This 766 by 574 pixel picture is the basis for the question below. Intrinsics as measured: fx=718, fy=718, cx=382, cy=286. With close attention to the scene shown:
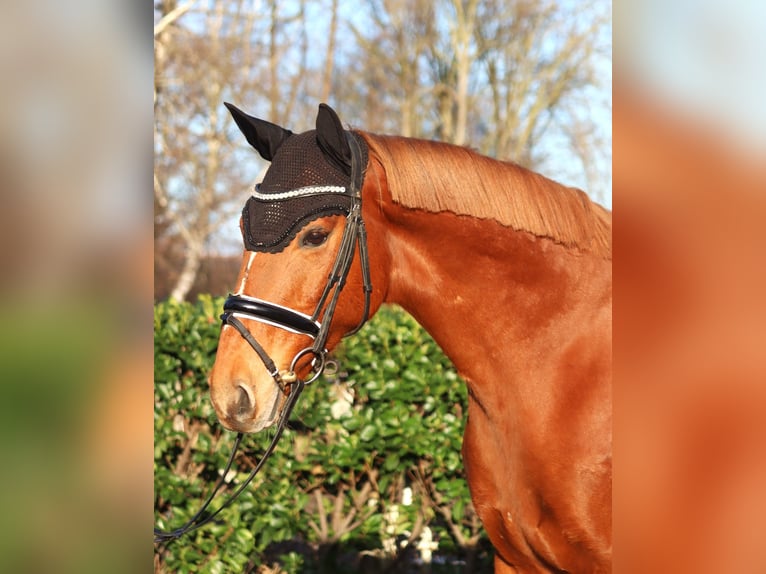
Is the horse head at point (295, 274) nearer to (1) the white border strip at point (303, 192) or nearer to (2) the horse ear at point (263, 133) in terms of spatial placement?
(1) the white border strip at point (303, 192)

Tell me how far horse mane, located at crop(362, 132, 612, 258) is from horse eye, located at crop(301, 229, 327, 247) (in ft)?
0.87

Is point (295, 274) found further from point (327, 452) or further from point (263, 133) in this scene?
point (327, 452)

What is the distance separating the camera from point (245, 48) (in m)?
14.0

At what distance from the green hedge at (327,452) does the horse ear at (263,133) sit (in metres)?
1.86

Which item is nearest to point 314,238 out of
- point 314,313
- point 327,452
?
point 314,313

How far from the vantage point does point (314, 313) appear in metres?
2.25

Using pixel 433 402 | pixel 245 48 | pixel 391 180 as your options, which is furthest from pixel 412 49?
pixel 391 180

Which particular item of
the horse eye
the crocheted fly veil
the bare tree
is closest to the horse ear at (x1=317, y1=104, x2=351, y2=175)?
the crocheted fly veil

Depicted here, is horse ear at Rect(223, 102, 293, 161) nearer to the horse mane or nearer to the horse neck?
the horse mane

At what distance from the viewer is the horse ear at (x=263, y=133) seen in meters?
2.49

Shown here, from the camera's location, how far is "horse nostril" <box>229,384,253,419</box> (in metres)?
2.15

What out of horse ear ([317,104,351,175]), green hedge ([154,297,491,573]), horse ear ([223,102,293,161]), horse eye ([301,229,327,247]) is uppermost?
horse ear ([223,102,293,161])

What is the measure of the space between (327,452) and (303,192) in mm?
2292
